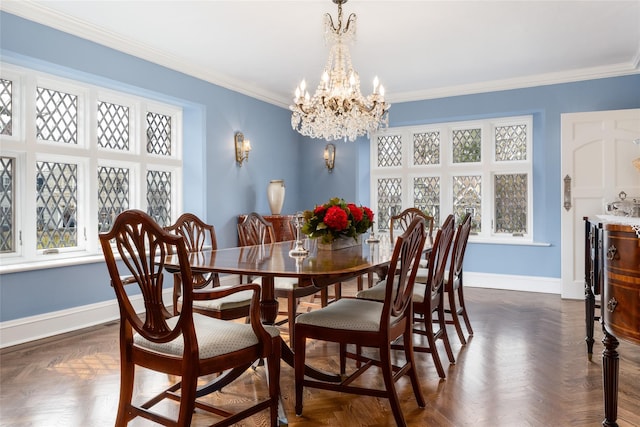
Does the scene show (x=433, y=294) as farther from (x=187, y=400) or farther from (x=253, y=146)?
(x=253, y=146)

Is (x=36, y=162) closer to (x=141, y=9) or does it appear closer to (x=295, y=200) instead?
(x=141, y=9)

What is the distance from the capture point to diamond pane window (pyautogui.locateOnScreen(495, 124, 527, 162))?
5.46m

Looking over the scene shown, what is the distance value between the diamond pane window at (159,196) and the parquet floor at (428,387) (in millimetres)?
1508

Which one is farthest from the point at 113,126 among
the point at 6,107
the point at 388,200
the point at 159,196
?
the point at 388,200

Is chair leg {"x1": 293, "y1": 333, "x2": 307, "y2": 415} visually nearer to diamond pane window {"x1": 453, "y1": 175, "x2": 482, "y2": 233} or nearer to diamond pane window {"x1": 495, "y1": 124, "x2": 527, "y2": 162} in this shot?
diamond pane window {"x1": 453, "y1": 175, "x2": 482, "y2": 233}

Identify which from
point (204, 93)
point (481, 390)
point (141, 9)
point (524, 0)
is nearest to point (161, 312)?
point (481, 390)

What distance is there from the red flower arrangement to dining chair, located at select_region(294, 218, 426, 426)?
1.93 feet

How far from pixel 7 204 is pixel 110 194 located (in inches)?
36.4

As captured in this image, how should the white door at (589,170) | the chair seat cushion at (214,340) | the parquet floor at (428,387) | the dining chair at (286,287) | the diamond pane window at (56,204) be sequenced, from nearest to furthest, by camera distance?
1. the chair seat cushion at (214,340)
2. the parquet floor at (428,387)
3. the dining chair at (286,287)
4. the diamond pane window at (56,204)
5. the white door at (589,170)

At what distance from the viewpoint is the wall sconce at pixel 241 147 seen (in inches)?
208

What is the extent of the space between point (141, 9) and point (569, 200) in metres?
4.51

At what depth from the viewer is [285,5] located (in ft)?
10.7

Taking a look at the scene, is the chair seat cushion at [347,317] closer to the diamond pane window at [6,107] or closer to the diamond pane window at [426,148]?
the diamond pane window at [6,107]

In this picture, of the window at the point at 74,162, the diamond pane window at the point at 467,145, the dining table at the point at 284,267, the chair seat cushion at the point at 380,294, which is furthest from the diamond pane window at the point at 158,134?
the diamond pane window at the point at 467,145
